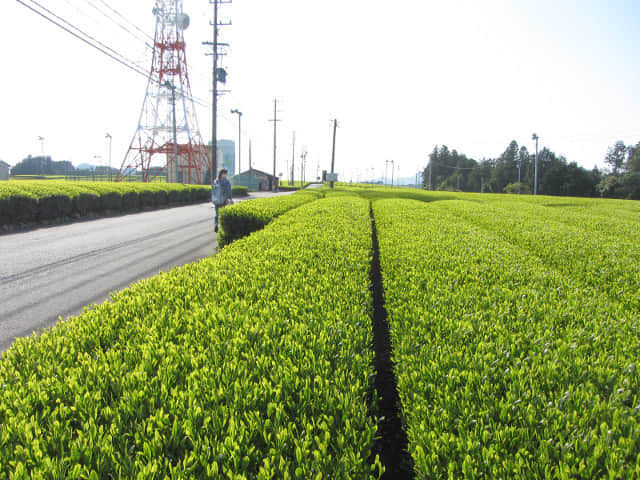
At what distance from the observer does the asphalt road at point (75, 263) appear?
Answer: 17.1 feet

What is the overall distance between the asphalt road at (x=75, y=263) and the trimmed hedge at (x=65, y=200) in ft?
3.87

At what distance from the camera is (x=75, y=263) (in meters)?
7.71

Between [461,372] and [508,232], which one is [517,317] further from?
[508,232]

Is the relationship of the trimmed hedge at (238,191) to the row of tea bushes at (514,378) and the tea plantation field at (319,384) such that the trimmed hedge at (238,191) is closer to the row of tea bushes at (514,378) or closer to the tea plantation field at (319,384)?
the tea plantation field at (319,384)

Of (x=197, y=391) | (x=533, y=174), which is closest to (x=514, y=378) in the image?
(x=197, y=391)

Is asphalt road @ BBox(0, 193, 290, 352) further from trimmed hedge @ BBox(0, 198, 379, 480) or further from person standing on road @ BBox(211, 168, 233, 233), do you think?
trimmed hedge @ BBox(0, 198, 379, 480)

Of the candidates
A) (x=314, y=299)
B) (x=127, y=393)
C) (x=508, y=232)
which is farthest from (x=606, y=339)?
(x=508, y=232)

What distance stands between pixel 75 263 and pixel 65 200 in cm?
833

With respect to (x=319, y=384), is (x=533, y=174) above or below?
above

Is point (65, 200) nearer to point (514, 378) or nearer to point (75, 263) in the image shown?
point (75, 263)

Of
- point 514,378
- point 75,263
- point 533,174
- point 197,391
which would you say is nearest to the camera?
point 197,391

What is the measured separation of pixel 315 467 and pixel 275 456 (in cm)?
18

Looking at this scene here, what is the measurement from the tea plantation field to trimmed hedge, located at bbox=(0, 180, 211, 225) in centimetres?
1197

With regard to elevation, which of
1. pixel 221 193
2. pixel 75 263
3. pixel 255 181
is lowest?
pixel 75 263
